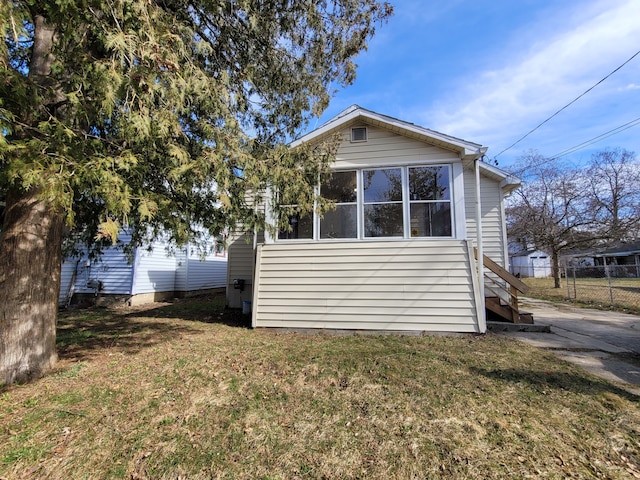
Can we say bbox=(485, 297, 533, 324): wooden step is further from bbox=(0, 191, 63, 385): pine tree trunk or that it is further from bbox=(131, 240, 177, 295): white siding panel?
bbox=(131, 240, 177, 295): white siding panel

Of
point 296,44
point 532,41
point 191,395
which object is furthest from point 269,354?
point 532,41

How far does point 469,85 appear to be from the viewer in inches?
440

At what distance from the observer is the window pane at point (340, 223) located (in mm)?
6781

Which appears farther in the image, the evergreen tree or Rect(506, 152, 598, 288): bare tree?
Rect(506, 152, 598, 288): bare tree

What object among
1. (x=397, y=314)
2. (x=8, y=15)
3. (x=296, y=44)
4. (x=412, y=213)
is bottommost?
(x=397, y=314)

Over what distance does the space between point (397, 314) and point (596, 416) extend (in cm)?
345

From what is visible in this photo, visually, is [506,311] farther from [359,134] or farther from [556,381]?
[359,134]

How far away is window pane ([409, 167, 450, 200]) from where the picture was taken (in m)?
6.56

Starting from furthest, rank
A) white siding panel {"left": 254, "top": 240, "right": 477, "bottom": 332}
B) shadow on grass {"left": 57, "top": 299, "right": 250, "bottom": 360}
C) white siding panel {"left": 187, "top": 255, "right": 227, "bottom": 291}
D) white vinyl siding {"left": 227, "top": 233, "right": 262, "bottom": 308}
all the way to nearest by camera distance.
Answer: white siding panel {"left": 187, "top": 255, "right": 227, "bottom": 291}, white vinyl siding {"left": 227, "top": 233, "right": 262, "bottom": 308}, white siding panel {"left": 254, "top": 240, "right": 477, "bottom": 332}, shadow on grass {"left": 57, "top": 299, "right": 250, "bottom": 360}

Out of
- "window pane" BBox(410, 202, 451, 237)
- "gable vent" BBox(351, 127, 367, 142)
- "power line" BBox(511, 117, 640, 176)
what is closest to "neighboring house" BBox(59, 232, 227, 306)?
"gable vent" BBox(351, 127, 367, 142)

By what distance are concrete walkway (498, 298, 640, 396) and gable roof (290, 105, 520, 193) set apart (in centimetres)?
389

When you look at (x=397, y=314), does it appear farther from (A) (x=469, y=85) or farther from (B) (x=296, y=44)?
(A) (x=469, y=85)

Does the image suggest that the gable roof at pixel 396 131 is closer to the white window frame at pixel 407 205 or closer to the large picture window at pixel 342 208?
the white window frame at pixel 407 205

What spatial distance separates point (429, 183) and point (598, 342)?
172 inches
